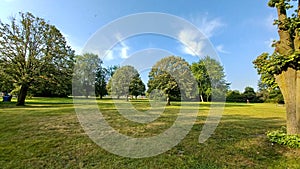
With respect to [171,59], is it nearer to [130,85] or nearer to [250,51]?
[250,51]

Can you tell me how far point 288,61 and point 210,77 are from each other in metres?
42.6

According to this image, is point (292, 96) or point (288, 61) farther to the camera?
point (292, 96)

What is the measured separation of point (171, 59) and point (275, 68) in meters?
16.9

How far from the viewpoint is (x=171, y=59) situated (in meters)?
21.4

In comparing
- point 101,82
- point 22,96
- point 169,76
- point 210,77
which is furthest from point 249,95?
point 22,96

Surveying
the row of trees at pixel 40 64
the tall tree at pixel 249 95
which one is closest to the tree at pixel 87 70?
the row of trees at pixel 40 64

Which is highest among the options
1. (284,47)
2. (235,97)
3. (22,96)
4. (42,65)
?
(42,65)

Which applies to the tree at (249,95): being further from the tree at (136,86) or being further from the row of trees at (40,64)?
the row of trees at (40,64)

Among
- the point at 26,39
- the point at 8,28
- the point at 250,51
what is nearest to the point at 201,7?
the point at 250,51

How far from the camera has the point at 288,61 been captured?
4363 millimetres

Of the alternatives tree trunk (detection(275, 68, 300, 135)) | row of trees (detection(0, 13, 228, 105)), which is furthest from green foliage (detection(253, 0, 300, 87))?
row of trees (detection(0, 13, 228, 105))

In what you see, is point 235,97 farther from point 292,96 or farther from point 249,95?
point 292,96

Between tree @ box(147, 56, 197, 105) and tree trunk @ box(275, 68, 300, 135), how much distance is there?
14.9 metres

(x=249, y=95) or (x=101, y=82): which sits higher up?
(x=101, y=82)
